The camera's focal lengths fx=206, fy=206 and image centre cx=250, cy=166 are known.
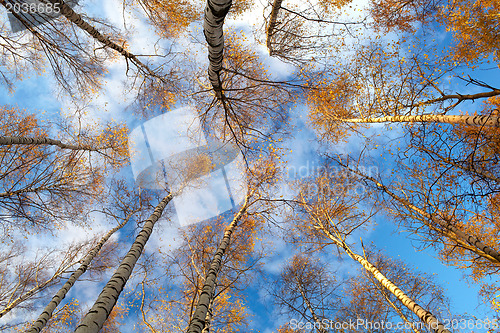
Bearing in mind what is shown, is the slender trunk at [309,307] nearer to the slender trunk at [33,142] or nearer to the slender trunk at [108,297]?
the slender trunk at [108,297]

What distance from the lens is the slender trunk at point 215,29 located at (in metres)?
2.23

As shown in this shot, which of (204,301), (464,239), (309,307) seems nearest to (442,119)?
(464,239)

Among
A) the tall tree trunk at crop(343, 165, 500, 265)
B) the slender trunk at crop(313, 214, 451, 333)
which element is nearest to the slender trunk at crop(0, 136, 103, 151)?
the slender trunk at crop(313, 214, 451, 333)

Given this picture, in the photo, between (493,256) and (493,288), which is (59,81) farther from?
(493,288)

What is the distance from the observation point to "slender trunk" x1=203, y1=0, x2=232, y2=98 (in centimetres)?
223

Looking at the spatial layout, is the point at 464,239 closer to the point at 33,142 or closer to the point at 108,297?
the point at 108,297

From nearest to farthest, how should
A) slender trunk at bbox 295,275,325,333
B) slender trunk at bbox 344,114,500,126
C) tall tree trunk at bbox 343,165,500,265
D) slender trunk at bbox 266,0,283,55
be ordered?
slender trunk at bbox 344,114,500,126 < tall tree trunk at bbox 343,165,500,265 < slender trunk at bbox 266,0,283,55 < slender trunk at bbox 295,275,325,333

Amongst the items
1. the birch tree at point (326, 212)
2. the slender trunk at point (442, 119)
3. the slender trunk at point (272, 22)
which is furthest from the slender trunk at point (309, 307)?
the slender trunk at point (272, 22)

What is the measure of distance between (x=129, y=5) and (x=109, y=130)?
15.6ft

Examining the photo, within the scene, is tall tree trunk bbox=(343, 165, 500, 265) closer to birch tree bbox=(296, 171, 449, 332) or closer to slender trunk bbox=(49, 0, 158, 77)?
birch tree bbox=(296, 171, 449, 332)

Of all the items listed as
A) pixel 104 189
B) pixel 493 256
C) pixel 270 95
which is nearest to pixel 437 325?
pixel 493 256

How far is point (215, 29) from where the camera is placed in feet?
8.33

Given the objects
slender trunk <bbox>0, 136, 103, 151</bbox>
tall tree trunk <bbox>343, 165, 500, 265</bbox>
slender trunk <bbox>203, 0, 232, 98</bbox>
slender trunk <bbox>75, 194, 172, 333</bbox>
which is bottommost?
slender trunk <bbox>75, 194, 172, 333</bbox>

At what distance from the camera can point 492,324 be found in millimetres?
5629
